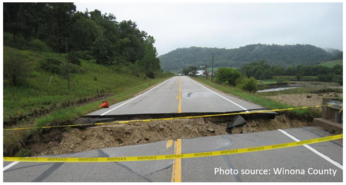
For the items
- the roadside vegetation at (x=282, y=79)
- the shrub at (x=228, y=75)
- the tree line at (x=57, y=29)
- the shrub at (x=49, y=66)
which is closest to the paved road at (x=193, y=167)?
the shrub at (x=49, y=66)

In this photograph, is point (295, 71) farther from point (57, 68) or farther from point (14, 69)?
point (14, 69)

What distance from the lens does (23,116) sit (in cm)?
1158

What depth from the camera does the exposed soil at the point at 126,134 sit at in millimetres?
5820

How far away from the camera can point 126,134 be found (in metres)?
6.35

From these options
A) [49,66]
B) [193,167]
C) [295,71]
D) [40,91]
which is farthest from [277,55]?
[193,167]

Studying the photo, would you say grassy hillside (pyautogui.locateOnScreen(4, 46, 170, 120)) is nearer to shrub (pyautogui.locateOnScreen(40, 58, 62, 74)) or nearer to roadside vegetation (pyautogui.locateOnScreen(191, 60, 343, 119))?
shrub (pyautogui.locateOnScreen(40, 58, 62, 74))

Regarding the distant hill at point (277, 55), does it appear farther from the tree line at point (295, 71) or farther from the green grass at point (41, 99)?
the green grass at point (41, 99)

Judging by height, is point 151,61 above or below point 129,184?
above

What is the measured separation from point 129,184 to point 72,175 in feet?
3.47

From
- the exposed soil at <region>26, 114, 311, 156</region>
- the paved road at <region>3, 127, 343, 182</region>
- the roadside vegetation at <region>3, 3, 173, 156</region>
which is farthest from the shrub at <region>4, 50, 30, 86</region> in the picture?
the paved road at <region>3, 127, 343, 182</region>

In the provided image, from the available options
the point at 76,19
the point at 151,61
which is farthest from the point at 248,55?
the point at 76,19

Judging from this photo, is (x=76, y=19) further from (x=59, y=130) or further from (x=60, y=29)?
(x=59, y=130)

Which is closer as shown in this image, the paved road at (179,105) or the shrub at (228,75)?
the paved road at (179,105)

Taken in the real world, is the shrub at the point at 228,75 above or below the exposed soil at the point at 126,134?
above
